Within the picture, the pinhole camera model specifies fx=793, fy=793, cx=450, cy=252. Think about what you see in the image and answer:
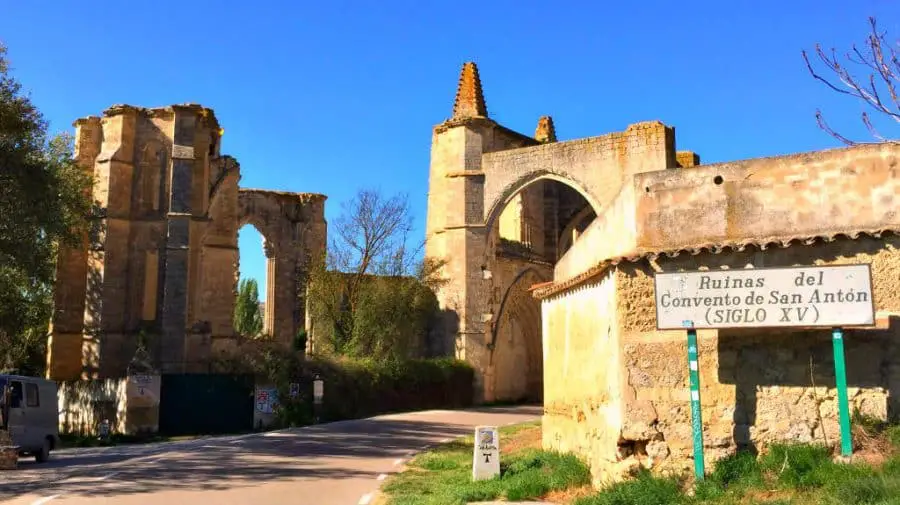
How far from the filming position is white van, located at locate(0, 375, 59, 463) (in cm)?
1402

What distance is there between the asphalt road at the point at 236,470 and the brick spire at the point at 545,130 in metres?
19.3

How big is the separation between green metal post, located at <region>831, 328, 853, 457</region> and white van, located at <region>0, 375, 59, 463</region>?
42.6 feet

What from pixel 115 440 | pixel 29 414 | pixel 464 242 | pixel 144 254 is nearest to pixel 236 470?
pixel 29 414

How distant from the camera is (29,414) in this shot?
14578mm

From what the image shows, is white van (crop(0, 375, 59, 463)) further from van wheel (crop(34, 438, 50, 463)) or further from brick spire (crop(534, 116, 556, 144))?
brick spire (crop(534, 116, 556, 144))

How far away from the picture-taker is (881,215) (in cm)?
811

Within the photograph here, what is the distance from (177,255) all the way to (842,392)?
66.2ft

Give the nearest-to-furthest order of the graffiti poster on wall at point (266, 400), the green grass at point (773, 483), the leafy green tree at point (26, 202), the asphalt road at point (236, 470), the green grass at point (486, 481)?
the green grass at point (773, 483), the green grass at point (486, 481), the asphalt road at point (236, 470), the leafy green tree at point (26, 202), the graffiti poster on wall at point (266, 400)

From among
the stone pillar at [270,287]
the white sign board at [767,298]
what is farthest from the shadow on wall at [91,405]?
the white sign board at [767,298]

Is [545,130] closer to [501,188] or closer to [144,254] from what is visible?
[501,188]

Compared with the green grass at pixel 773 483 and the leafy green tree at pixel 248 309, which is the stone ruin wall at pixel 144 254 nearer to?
the green grass at pixel 773 483

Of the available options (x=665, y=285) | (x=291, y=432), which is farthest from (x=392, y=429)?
(x=665, y=285)

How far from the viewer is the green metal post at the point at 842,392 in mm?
7531

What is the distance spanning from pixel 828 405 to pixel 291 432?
14.1 m
